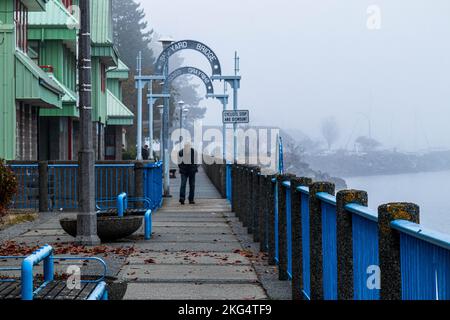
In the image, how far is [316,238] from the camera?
8008mm

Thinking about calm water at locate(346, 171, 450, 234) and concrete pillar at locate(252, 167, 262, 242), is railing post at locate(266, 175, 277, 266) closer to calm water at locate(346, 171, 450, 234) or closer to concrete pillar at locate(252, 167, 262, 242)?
calm water at locate(346, 171, 450, 234)

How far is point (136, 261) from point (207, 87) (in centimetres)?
2449

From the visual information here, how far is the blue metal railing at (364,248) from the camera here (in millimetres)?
5574

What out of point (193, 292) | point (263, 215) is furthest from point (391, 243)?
point (263, 215)

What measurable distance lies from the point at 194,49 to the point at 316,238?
1006 inches

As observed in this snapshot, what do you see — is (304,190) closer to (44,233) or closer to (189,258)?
(189,258)

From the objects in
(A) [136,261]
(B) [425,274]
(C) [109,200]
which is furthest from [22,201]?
(B) [425,274]

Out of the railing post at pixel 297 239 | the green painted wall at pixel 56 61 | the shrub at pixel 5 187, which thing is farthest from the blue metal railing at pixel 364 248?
the green painted wall at pixel 56 61

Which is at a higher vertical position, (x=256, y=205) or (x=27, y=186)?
(x=27, y=186)

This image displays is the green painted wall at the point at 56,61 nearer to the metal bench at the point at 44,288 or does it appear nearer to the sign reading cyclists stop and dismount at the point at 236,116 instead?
the sign reading cyclists stop and dismount at the point at 236,116

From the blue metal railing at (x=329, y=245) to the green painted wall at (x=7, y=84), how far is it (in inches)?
801

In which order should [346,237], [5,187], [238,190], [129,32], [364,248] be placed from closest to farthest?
[364,248]
[346,237]
[5,187]
[238,190]
[129,32]
